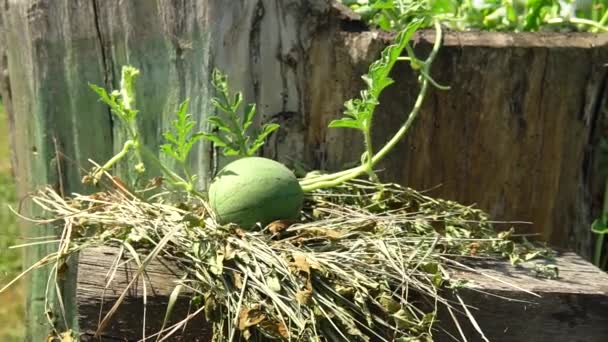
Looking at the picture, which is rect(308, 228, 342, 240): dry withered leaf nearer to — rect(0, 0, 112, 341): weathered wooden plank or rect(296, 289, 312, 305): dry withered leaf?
rect(296, 289, 312, 305): dry withered leaf

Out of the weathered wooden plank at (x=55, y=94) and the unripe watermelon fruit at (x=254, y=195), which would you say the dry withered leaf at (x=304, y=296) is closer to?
the unripe watermelon fruit at (x=254, y=195)

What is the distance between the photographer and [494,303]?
1930 millimetres

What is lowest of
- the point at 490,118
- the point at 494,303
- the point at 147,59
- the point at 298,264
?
the point at 494,303

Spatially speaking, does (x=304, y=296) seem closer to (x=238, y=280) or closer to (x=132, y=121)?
(x=238, y=280)

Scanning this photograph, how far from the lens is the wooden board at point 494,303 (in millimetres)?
1849

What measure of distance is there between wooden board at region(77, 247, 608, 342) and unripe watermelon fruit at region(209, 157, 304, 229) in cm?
19

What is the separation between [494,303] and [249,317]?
53 cm

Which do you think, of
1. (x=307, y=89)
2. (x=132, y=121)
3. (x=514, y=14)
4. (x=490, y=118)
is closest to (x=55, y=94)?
(x=132, y=121)

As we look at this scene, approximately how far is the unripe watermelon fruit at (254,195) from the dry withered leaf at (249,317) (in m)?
0.26

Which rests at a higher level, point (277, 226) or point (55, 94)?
point (55, 94)

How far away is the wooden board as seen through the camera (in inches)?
72.8

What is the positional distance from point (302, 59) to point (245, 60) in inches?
5.5

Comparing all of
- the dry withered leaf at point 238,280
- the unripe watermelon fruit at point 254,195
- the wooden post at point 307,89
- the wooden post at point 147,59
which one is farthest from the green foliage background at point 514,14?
the dry withered leaf at point 238,280

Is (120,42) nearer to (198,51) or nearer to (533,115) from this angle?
(198,51)
